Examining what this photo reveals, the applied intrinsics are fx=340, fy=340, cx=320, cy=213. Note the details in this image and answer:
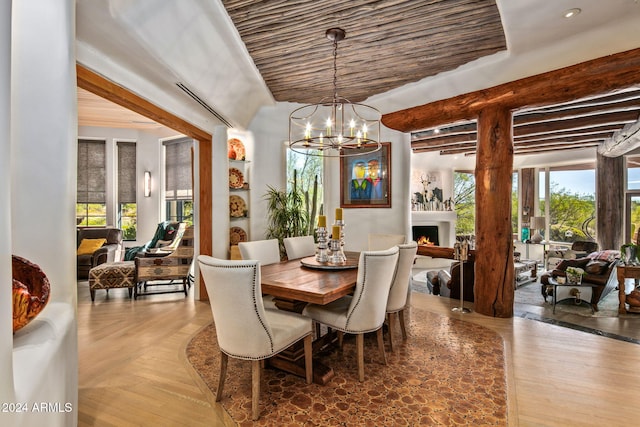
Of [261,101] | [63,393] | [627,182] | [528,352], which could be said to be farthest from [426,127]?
[627,182]

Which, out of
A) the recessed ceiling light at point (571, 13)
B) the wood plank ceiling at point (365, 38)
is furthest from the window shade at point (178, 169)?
the recessed ceiling light at point (571, 13)

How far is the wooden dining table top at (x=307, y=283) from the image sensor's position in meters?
2.19

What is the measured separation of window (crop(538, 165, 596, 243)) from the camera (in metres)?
7.89

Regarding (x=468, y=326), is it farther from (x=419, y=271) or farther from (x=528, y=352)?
(x=419, y=271)

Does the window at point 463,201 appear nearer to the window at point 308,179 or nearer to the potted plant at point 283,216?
the window at point 308,179

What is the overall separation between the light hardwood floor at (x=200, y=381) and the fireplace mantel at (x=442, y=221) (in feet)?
14.1

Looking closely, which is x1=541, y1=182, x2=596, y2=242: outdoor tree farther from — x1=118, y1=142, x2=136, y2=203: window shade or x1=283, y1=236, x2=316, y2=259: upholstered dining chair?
x1=118, y1=142, x2=136, y2=203: window shade

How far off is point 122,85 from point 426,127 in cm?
356

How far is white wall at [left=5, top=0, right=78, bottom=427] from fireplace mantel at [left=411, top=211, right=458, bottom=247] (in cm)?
712

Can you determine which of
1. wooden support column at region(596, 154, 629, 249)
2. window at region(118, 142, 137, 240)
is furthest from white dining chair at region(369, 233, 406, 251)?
wooden support column at region(596, 154, 629, 249)

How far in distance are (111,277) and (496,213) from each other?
4833 millimetres

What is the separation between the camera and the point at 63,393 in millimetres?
1516

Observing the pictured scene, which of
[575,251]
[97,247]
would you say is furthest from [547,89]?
[97,247]

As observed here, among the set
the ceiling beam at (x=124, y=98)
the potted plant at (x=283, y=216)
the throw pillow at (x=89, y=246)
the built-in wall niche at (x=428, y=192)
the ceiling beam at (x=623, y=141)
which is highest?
the ceiling beam at (x=623, y=141)
